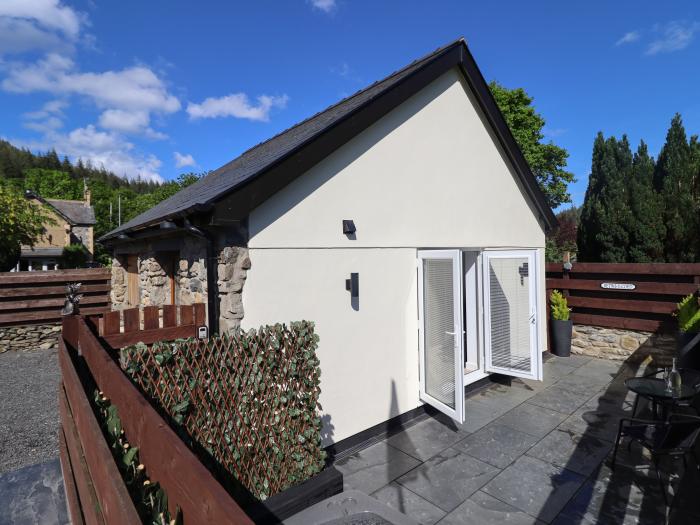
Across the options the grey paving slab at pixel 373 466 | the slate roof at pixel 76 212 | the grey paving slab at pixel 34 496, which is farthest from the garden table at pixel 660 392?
the slate roof at pixel 76 212

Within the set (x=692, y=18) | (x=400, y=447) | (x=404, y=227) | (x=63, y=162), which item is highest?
(x=63, y=162)

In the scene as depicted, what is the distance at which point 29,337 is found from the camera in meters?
10.1

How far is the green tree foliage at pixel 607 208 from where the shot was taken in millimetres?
11664

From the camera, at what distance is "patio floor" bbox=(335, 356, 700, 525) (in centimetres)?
393

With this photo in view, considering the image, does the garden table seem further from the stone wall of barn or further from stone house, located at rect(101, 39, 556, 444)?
the stone wall of barn

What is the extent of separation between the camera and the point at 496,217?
8.17m

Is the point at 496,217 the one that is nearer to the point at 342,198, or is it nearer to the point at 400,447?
the point at 342,198

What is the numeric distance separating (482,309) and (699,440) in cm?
352

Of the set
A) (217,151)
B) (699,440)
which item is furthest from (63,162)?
(699,440)

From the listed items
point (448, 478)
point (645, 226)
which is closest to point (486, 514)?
point (448, 478)

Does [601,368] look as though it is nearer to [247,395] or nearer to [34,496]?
[247,395]

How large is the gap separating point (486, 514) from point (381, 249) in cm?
353

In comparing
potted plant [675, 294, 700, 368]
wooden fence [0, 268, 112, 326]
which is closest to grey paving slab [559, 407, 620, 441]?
potted plant [675, 294, 700, 368]

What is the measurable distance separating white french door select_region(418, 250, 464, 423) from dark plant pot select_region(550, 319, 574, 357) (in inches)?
215
